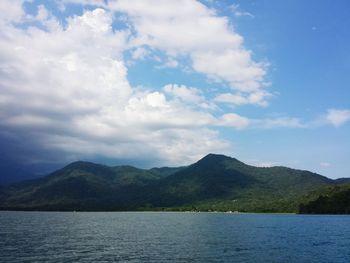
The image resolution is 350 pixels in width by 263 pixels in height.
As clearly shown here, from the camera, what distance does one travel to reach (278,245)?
123 meters

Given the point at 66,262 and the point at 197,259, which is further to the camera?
the point at 197,259

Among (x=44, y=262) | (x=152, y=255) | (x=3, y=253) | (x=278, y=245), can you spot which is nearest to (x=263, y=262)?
(x=152, y=255)

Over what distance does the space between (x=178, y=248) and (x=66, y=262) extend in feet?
122

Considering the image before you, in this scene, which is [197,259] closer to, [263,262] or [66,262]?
[263,262]

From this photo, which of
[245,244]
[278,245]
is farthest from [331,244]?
[245,244]

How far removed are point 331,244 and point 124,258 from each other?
73.7 metres

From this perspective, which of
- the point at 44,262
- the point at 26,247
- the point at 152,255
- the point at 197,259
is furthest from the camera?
the point at 26,247

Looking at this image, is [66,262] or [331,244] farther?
[331,244]

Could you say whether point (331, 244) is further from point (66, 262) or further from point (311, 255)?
point (66, 262)

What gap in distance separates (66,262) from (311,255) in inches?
2372

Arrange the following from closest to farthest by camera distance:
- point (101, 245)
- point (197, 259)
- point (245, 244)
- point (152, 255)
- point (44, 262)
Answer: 1. point (44, 262)
2. point (197, 259)
3. point (152, 255)
4. point (101, 245)
5. point (245, 244)

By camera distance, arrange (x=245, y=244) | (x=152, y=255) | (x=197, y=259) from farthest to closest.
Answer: (x=245, y=244) → (x=152, y=255) → (x=197, y=259)

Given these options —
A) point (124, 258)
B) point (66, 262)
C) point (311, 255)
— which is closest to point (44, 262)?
point (66, 262)

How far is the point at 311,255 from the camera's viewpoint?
10106 cm
